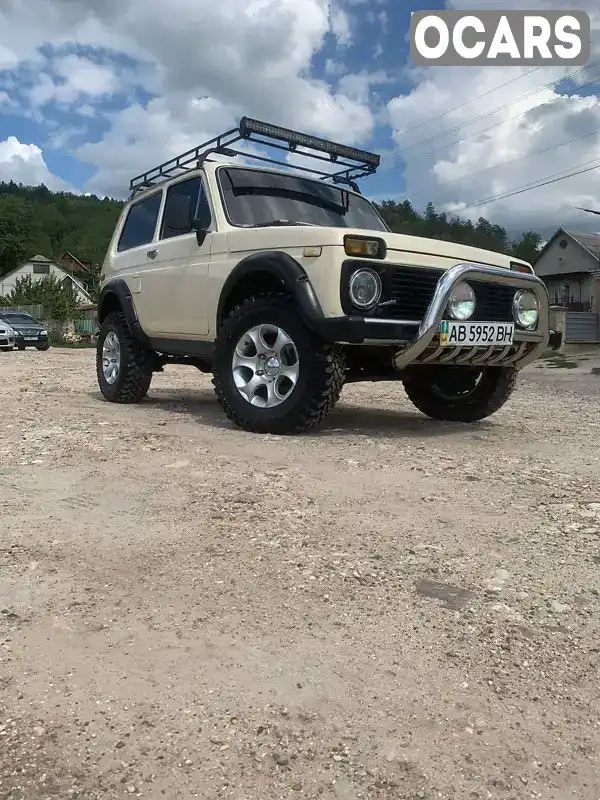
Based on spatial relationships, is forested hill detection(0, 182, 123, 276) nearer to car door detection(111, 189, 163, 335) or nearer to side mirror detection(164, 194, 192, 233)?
car door detection(111, 189, 163, 335)

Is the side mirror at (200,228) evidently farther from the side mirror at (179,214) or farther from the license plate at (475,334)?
the license plate at (475,334)

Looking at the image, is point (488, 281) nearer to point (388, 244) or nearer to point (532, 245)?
point (388, 244)

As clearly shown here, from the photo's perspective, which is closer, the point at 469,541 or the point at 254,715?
the point at 254,715

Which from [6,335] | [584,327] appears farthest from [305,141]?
[584,327]

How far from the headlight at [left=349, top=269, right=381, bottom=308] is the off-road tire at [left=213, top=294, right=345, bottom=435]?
35cm

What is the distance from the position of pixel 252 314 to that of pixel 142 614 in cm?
303

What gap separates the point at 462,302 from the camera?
455cm

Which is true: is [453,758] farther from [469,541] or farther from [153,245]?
[153,245]

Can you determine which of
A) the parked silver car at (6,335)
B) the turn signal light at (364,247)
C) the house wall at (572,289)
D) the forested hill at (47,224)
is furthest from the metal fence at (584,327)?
the forested hill at (47,224)

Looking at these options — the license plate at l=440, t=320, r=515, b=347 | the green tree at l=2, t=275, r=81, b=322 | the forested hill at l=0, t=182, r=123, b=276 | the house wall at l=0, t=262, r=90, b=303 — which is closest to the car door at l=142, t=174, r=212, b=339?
the license plate at l=440, t=320, r=515, b=347

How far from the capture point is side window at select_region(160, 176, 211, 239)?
552cm

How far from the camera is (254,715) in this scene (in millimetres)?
1522

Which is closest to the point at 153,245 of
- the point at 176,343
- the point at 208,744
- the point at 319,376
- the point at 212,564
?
the point at 176,343

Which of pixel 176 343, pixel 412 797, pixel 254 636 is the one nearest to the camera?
pixel 412 797
